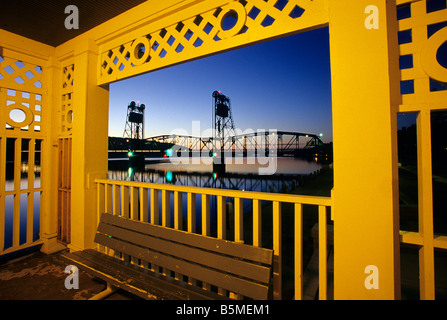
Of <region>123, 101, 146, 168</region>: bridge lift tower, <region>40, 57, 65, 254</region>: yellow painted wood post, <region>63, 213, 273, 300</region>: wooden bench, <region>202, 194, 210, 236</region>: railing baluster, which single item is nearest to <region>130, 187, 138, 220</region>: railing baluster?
<region>63, 213, 273, 300</region>: wooden bench

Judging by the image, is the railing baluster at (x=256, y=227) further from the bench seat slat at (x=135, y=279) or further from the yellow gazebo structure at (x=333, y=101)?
the bench seat slat at (x=135, y=279)

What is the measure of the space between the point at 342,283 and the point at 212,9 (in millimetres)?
2607

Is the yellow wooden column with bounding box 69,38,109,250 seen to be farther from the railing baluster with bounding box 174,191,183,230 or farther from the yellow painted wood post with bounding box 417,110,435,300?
the yellow painted wood post with bounding box 417,110,435,300

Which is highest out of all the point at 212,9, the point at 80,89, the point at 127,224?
the point at 212,9

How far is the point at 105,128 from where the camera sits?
3.27 meters

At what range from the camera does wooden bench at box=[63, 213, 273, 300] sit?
159 centimetres

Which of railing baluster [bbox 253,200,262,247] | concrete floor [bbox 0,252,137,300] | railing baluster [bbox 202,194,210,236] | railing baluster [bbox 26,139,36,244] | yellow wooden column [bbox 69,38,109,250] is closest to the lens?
railing baluster [bbox 253,200,262,247]

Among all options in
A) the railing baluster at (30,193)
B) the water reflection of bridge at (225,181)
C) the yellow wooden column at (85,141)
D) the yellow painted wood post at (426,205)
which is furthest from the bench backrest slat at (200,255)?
the water reflection of bridge at (225,181)

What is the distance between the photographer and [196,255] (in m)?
1.82

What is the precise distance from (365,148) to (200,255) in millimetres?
1537

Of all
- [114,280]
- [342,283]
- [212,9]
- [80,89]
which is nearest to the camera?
[342,283]

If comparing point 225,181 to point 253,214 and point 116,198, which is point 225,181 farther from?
point 253,214

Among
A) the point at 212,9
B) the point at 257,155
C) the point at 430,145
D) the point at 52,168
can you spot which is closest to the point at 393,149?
the point at 430,145
